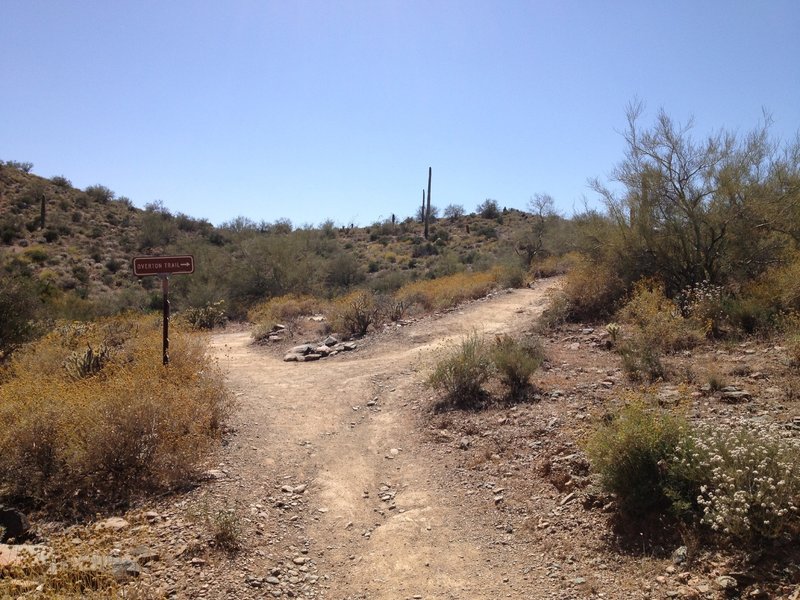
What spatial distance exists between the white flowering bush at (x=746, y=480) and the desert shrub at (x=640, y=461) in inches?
6.0

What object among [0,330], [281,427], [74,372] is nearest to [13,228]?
[0,330]

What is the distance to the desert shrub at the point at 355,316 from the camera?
14.7 metres

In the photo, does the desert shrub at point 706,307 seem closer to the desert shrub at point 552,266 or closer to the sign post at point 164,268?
the sign post at point 164,268

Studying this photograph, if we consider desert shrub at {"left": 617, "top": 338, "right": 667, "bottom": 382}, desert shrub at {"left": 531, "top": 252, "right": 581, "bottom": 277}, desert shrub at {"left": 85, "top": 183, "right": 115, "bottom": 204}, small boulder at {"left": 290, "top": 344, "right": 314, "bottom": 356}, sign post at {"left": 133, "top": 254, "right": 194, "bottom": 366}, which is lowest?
small boulder at {"left": 290, "top": 344, "right": 314, "bottom": 356}

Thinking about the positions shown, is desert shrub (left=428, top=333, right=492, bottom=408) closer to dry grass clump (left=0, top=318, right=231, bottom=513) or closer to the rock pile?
dry grass clump (left=0, top=318, right=231, bottom=513)

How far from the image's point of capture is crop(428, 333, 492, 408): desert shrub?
8.27 m

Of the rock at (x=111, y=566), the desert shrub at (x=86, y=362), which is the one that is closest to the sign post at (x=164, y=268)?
the desert shrub at (x=86, y=362)

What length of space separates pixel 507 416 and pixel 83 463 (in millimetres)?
5091

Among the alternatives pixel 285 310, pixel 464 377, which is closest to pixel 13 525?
pixel 464 377

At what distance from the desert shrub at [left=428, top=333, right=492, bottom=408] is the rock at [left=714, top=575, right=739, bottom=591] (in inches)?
178

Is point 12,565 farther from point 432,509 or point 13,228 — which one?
point 13,228

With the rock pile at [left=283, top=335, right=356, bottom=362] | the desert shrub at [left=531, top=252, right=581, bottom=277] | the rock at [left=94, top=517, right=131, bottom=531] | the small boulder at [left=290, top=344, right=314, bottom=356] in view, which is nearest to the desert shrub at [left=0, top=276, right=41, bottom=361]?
the rock pile at [left=283, top=335, right=356, bottom=362]

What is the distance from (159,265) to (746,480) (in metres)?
8.14

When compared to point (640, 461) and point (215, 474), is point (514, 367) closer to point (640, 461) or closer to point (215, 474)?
point (640, 461)
